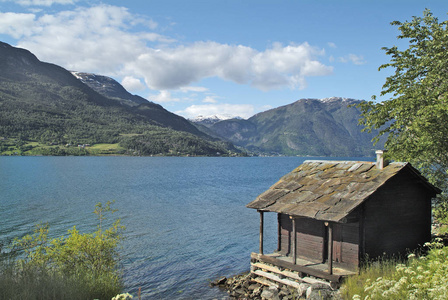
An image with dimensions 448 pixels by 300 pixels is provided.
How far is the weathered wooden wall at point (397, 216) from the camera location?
638 inches

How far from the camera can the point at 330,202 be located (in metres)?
16.1

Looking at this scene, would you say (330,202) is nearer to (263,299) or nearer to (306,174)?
(306,174)

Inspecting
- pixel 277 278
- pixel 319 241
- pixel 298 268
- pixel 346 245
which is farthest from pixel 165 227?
pixel 346 245

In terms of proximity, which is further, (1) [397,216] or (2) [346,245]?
(1) [397,216]

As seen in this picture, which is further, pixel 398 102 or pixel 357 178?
pixel 398 102

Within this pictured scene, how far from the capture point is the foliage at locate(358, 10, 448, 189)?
696 inches

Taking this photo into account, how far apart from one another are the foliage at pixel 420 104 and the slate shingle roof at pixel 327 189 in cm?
223

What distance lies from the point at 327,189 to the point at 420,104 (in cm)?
746

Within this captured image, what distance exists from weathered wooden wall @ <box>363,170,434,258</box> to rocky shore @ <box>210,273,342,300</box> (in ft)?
11.1

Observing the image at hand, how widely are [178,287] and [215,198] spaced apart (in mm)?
39990


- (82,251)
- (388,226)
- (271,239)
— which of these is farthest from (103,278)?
(271,239)

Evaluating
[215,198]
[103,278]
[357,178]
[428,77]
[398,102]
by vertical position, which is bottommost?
[215,198]

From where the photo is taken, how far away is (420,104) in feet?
62.3

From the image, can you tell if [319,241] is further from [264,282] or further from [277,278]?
[264,282]
